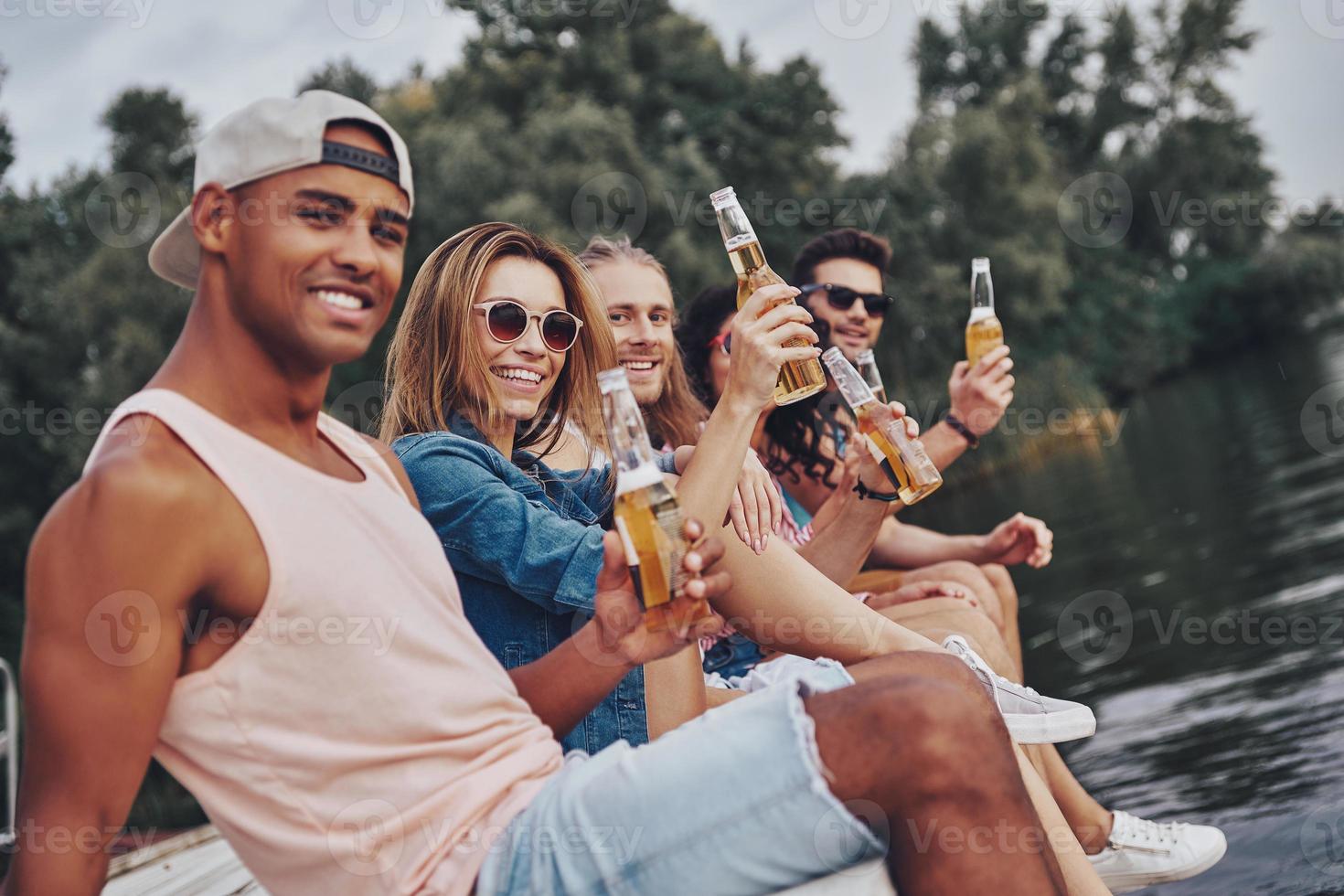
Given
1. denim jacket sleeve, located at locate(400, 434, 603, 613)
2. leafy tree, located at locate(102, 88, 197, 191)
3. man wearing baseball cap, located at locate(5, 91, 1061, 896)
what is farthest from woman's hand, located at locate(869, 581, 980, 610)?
leafy tree, located at locate(102, 88, 197, 191)

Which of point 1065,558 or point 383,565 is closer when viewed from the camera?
point 383,565

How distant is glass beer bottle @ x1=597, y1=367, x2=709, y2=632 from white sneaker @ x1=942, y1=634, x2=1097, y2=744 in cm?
79

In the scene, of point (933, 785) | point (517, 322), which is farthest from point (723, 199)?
point (933, 785)

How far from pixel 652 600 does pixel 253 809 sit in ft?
2.02

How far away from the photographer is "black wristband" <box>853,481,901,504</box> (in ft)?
11.2

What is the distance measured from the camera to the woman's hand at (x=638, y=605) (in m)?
1.85

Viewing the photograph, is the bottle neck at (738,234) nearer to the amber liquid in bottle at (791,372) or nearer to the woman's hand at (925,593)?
the amber liquid in bottle at (791,372)

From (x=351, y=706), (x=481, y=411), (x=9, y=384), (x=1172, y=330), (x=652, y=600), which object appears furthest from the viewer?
(x=1172, y=330)

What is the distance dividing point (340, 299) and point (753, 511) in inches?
46.3

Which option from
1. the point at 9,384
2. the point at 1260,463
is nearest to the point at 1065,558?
the point at 1260,463

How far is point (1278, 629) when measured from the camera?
18.4 feet

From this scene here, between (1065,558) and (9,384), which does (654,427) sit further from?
(9,384)

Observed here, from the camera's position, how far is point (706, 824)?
1.51 metres

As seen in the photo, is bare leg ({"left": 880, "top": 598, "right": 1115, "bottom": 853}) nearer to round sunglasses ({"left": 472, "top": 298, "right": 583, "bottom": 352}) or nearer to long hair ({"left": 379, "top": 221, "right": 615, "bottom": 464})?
long hair ({"left": 379, "top": 221, "right": 615, "bottom": 464})
